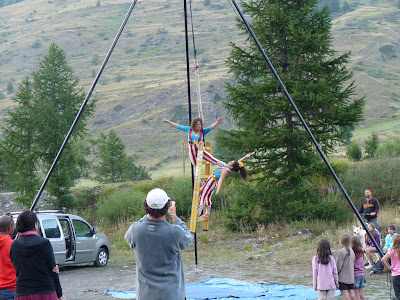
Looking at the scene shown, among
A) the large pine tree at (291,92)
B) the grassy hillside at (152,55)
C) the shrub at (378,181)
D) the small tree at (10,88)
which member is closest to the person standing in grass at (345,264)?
the large pine tree at (291,92)

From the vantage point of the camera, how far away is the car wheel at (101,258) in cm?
1643

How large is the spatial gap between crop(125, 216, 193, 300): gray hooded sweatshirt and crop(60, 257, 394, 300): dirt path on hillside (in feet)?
20.8

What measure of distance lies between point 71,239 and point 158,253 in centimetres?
1134

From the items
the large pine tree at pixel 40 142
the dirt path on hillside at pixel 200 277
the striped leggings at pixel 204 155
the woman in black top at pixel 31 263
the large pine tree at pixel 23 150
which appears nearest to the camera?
the woman in black top at pixel 31 263

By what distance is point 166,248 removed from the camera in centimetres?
452

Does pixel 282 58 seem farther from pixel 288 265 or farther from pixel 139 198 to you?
pixel 139 198

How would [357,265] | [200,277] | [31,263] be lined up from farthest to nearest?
[200,277] < [357,265] < [31,263]

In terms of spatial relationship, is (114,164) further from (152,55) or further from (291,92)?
(152,55)

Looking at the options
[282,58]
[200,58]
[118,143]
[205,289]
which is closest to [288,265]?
[205,289]

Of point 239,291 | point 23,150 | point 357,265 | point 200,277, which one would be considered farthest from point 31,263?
point 23,150

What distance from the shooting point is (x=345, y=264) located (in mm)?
7605

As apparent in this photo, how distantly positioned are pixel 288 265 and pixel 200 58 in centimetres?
8457

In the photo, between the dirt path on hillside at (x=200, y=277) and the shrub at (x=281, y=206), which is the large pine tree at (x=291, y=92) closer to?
the shrub at (x=281, y=206)

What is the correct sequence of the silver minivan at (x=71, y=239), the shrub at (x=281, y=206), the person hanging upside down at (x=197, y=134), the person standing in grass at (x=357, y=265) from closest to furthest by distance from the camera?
the person standing in grass at (x=357, y=265) → the person hanging upside down at (x=197, y=134) → the silver minivan at (x=71, y=239) → the shrub at (x=281, y=206)
